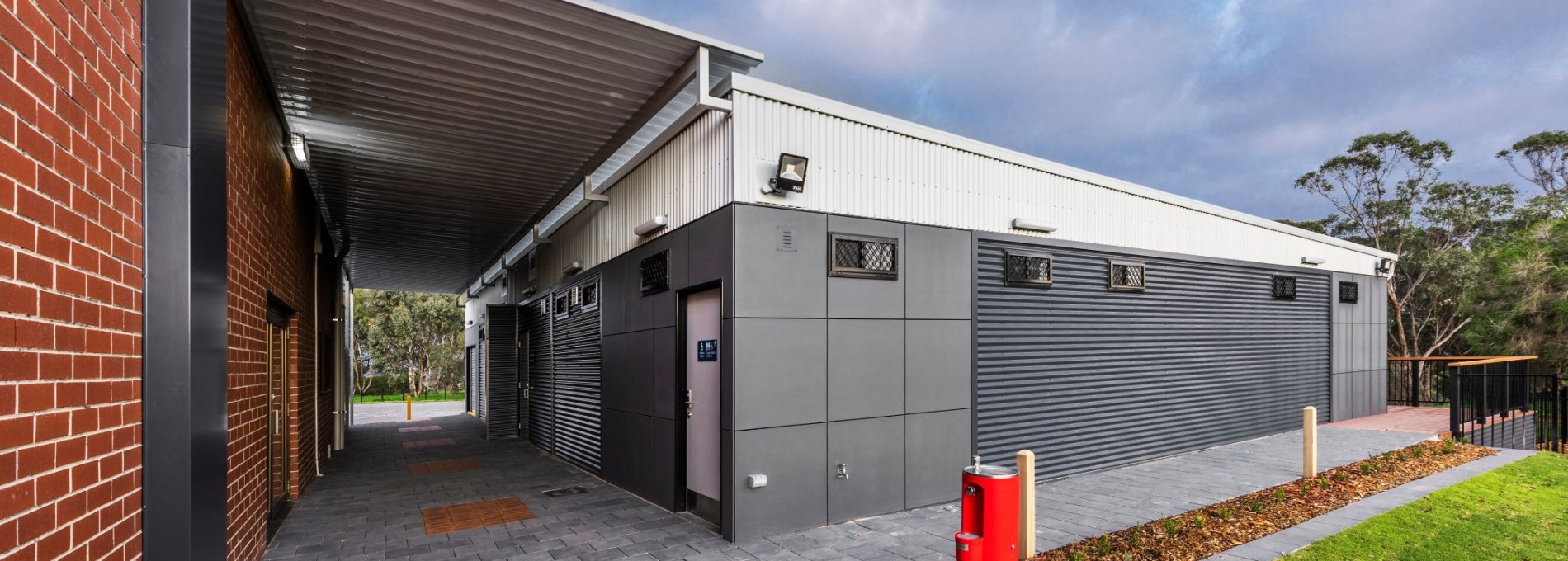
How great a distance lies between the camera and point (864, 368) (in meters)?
6.66

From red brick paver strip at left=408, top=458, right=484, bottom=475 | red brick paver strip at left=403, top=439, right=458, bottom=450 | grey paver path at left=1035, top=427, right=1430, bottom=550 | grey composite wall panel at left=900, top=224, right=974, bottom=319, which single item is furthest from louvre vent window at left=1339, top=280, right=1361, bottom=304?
red brick paver strip at left=403, top=439, right=458, bottom=450

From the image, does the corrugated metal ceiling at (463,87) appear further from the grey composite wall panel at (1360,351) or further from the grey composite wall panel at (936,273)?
the grey composite wall panel at (1360,351)

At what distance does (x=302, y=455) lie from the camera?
864 cm

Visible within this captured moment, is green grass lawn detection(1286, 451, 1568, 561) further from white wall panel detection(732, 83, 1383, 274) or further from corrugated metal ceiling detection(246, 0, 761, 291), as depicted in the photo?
corrugated metal ceiling detection(246, 0, 761, 291)

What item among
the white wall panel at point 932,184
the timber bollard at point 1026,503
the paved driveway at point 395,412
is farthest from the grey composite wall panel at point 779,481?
the paved driveway at point 395,412

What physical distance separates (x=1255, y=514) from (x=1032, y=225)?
12.0ft

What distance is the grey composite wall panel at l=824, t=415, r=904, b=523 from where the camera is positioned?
21.0 ft

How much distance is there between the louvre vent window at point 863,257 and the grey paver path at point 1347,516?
3.56m

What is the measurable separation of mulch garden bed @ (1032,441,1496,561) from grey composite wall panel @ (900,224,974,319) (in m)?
2.61

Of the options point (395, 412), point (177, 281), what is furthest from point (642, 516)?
point (395, 412)

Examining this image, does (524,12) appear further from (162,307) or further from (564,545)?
(564,545)

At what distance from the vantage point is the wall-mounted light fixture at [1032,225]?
26.5 ft

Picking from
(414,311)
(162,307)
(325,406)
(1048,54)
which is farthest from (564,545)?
(1048,54)

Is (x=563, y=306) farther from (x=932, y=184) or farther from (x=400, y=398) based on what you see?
(x=400, y=398)
